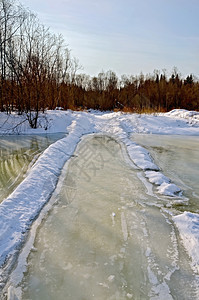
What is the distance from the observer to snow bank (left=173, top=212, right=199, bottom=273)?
2.23 metres

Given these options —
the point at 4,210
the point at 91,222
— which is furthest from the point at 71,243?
the point at 4,210

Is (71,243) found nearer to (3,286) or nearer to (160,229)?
(3,286)

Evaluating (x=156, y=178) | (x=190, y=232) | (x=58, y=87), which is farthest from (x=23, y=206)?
(x=58, y=87)

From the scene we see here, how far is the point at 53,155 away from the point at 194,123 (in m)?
11.1

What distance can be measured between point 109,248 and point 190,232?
1.03m

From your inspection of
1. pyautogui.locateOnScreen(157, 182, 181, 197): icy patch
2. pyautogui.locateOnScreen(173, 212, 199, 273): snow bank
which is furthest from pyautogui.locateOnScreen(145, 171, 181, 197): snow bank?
pyautogui.locateOnScreen(173, 212, 199, 273): snow bank

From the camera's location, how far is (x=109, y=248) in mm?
2289

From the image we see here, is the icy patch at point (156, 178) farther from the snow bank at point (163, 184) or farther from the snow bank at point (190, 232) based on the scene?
the snow bank at point (190, 232)

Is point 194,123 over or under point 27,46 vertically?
under

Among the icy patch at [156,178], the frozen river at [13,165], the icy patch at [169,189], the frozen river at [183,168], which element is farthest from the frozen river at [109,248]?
the frozen river at [13,165]

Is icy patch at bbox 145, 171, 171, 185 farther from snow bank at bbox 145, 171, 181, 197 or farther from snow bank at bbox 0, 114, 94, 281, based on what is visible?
snow bank at bbox 0, 114, 94, 281

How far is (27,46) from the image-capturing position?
13.8 meters

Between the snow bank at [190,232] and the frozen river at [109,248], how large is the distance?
0.08 m

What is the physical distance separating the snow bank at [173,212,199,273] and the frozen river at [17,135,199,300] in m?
0.08
